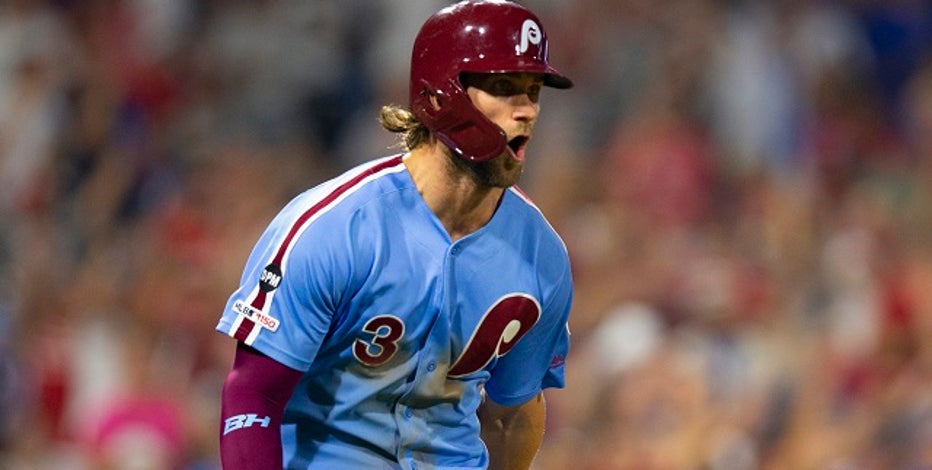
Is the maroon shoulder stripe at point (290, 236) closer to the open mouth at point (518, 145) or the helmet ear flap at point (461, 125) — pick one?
the helmet ear flap at point (461, 125)

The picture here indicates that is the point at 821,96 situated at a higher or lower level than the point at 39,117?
higher

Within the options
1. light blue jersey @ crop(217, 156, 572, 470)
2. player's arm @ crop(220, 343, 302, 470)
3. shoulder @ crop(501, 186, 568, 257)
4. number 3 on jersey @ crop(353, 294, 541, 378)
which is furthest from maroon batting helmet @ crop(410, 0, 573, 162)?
player's arm @ crop(220, 343, 302, 470)

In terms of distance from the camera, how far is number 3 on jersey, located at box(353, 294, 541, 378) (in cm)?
353

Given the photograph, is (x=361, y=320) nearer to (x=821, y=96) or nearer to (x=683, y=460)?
(x=683, y=460)

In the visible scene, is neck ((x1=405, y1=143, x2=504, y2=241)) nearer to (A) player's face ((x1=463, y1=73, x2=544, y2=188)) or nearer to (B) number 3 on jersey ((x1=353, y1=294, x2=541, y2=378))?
(A) player's face ((x1=463, y1=73, x2=544, y2=188))

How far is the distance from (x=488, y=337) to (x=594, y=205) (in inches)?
148

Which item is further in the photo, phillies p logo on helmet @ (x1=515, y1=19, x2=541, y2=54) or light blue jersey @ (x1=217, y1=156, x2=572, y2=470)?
phillies p logo on helmet @ (x1=515, y1=19, x2=541, y2=54)

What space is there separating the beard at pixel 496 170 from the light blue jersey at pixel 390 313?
138 mm

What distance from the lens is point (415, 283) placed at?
3.52 meters

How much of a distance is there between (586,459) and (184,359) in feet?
6.85

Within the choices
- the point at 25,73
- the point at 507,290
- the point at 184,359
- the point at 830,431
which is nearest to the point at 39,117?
the point at 25,73

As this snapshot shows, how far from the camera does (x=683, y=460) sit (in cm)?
627

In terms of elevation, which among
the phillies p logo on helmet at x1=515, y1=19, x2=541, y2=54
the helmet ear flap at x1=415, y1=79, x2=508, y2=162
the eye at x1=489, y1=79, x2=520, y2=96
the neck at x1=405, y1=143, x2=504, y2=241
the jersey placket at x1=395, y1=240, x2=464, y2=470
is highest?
the phillies p logo on helmet at x1=515, y1=19, x2=541, y2=54

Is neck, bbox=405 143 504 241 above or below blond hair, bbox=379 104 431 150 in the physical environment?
below
